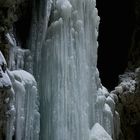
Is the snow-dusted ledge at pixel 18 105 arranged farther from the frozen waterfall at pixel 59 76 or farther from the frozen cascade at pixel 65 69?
the frozen cascade at pixel 65 69

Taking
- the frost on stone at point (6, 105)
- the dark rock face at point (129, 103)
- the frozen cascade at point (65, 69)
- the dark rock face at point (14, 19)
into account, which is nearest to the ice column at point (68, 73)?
the frozen cascade at point (65, 69)

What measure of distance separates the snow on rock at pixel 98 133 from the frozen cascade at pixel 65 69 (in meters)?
0.07

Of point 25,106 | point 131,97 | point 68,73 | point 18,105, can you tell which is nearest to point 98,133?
point 68,73

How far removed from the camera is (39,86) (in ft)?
25.6

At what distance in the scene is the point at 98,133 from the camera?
825 cm

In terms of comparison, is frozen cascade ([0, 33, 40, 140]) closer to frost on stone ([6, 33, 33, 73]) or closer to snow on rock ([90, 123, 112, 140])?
frost on stone ([6, 33, 33, 73])

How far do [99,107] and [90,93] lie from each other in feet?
1.15

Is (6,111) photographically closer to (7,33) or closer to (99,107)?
(7,33)

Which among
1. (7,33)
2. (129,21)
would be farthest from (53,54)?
(129,21)

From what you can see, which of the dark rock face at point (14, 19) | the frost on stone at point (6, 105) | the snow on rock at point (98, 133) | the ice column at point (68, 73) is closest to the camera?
the frost on stone at point (6, 105)

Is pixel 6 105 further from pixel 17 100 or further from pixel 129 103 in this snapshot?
pixel 129 103

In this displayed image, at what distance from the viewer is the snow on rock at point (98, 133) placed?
8180mm

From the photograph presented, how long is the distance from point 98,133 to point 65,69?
A: 1.31m

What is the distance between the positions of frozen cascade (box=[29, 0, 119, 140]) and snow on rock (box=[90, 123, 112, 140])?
0.22ft
